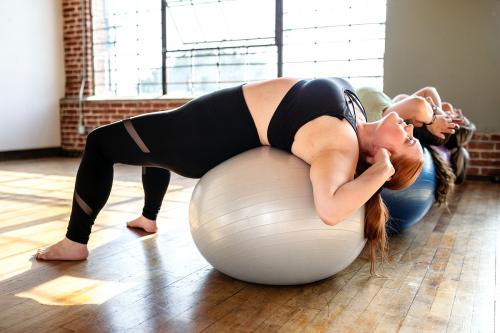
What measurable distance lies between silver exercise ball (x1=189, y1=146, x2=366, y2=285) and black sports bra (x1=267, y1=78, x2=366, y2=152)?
7 centimetres

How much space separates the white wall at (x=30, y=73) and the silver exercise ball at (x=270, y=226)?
5075mm

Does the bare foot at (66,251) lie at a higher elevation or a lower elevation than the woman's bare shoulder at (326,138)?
lower

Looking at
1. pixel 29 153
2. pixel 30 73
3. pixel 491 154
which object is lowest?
pixel 29 153

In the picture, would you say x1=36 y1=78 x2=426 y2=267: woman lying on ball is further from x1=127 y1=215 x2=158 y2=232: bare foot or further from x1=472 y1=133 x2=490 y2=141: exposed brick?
x1=472 y1=133 x2=490 y2=141: exposed brick

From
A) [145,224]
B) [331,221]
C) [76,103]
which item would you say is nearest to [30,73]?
[76,103]

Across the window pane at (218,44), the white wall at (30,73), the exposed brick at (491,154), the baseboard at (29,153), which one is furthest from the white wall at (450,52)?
the baseboard at (29,153)

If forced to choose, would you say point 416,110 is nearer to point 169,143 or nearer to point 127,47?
point 169,143

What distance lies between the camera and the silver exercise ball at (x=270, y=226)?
4.96ft

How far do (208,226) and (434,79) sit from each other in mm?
3629

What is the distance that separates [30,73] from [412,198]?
215 inches

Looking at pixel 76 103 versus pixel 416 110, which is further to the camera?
pixel 76 103

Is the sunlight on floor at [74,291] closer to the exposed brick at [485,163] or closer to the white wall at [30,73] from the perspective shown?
the exposed brick at [485,163]

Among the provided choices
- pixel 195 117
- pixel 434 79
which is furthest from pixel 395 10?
pixel 195 117

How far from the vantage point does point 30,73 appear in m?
6.13
